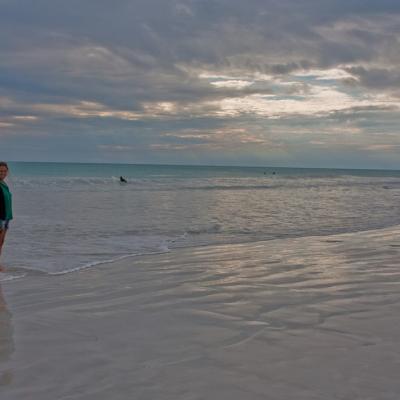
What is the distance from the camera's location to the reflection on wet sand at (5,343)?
3.82m

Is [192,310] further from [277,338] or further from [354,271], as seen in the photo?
[354,271]

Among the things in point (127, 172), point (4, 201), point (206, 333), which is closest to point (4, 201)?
point (4, 201)

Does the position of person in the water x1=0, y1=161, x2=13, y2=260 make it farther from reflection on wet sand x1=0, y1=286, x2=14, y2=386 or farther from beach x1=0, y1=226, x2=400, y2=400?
reflection on wet sand x1=0, y1=286, x2=14, y2=386

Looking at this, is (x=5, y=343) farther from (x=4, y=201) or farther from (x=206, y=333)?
(x=4, y=201)

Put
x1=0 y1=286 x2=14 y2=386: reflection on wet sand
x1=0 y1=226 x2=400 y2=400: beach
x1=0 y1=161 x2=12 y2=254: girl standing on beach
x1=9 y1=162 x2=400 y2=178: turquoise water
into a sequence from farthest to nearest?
x1=9 y1=162 x2=400 y2=178: turquoise water
x1=0 y1=161 x2=12 y2=254: girl standing on beach
x1=0 y1=286 x2=14 y2=386: reflection on wet sand
x1=0 y1=226 x2=400 y2=400: beach

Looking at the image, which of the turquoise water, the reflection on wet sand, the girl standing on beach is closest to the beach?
the reflection on wet sand

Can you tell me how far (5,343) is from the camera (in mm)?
4621

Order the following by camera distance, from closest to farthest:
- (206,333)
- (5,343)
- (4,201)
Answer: (5,343) < (206,333) < (4,201)

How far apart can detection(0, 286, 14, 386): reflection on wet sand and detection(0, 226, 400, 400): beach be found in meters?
0.01

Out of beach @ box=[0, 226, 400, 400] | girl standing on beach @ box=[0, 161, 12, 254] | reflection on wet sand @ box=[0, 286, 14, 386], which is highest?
girl standing on beach @ box=[0, 161, 12, 254]

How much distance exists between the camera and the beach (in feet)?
11.8

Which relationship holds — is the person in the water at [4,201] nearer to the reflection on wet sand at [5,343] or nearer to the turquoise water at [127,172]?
the reflection on wet sand at [5,343]

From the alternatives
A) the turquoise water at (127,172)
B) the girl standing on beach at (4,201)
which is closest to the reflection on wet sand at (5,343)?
the girl standing on beach at (4,201)

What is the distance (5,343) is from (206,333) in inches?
73.4
